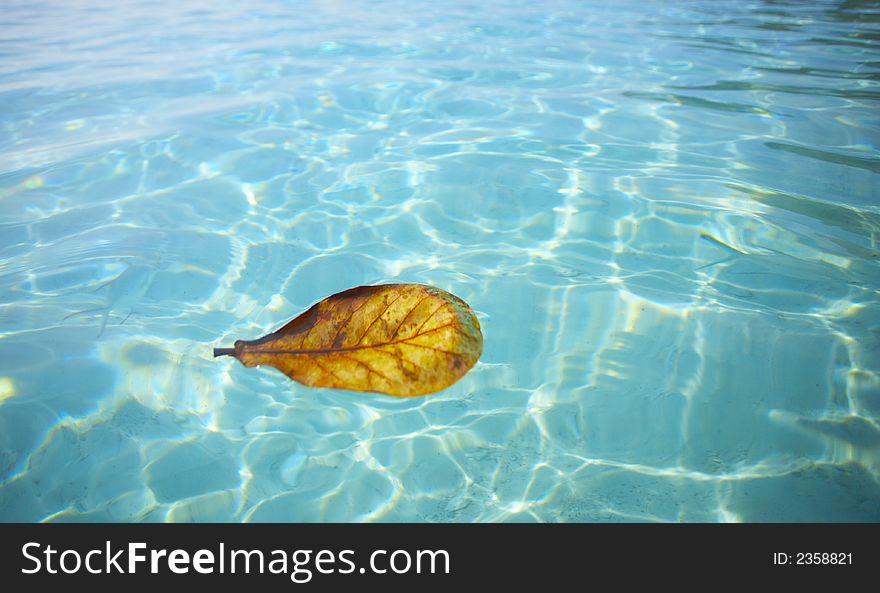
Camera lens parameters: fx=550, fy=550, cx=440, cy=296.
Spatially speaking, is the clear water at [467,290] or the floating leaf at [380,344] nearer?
the clear water at [467,290]

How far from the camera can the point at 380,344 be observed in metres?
1.90

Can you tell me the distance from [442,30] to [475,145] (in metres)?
5.41

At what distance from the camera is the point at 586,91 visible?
5184 mm

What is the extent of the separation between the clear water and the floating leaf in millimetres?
118

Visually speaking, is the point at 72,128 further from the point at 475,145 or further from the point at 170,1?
the point at 170,1

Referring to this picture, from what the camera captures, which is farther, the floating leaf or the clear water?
the floating leaf

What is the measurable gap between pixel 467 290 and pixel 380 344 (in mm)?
680

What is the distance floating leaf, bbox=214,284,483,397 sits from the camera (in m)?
1.86

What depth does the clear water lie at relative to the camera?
A: 174 cm

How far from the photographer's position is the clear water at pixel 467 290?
1.74 meters

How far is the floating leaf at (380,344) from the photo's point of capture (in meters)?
1.86

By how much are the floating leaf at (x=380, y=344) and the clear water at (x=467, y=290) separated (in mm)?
118
